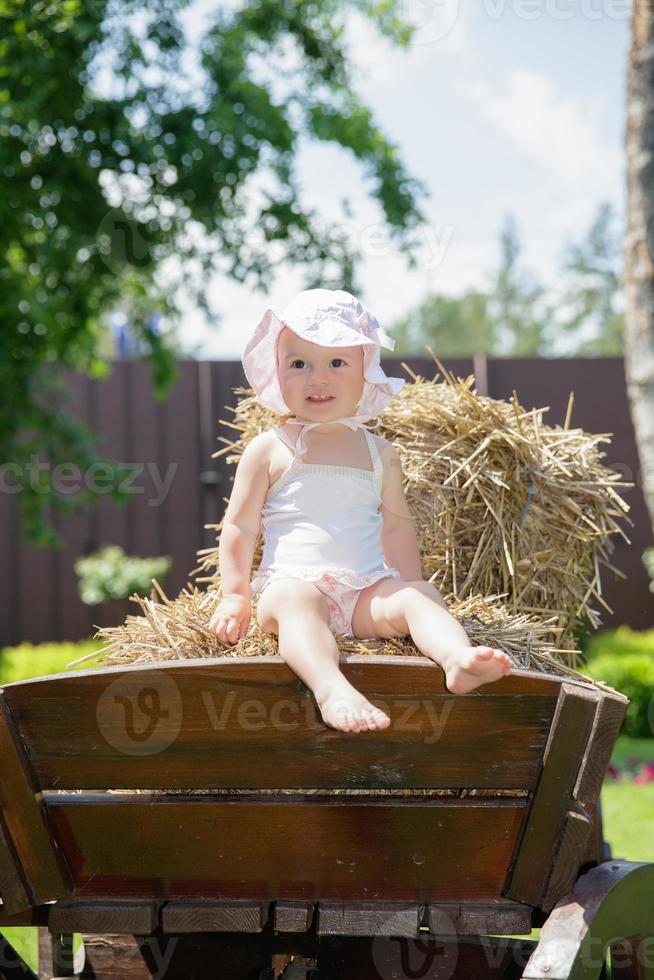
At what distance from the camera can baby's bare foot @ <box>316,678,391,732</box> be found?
1491 mm

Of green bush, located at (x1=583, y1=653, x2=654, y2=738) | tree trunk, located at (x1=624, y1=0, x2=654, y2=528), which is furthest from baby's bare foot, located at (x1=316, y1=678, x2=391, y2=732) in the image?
green bush, located at (x1=583, y1=653, x2=654, y2=738)

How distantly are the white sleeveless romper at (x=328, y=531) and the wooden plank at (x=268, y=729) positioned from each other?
51cm

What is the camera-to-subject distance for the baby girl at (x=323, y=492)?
2062 millimetres

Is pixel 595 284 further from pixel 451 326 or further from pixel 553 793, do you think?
pixel 553 793

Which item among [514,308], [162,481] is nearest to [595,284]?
[514,308]

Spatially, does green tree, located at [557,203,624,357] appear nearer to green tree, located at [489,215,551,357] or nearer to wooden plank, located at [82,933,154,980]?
green tree, located at [489,215,551,357]

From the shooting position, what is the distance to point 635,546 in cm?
973

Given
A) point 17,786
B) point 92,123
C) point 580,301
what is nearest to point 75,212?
point 92,123

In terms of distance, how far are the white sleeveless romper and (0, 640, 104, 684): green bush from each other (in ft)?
17.7

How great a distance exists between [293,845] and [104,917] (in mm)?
346

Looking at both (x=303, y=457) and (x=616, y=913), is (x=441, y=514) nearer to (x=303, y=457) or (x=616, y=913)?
(x=303, y=457)

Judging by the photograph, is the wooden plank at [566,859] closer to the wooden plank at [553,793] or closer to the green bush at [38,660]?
the wooden plank at [553,793]

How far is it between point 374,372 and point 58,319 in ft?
15.5

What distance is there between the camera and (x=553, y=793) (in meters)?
1.60
